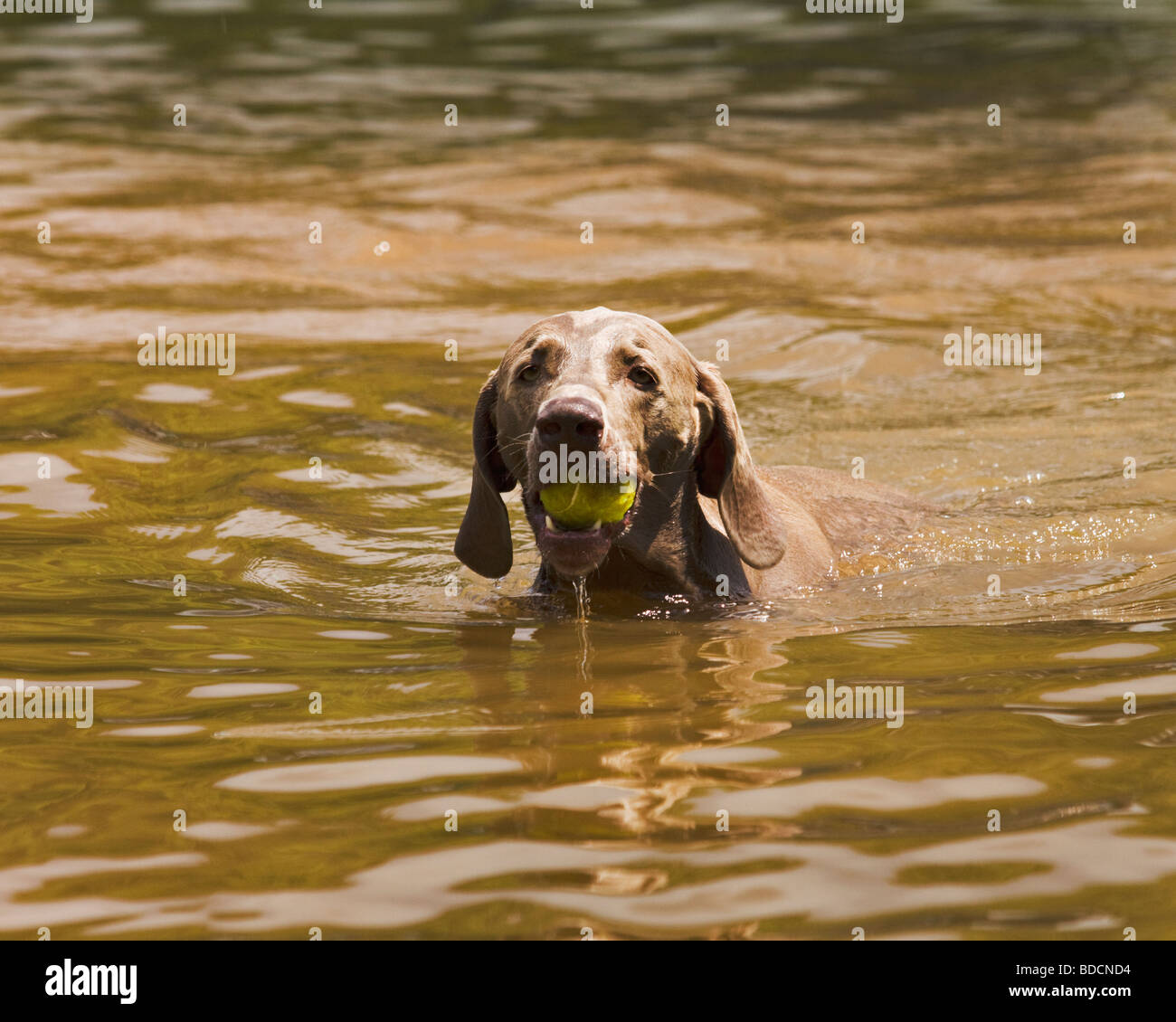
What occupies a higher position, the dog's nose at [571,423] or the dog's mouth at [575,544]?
the dog's nose at [571,423]

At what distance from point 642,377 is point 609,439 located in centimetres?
52

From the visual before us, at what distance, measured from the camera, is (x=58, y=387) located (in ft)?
35.5

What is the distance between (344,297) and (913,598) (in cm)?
799

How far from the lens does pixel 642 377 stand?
6281mm

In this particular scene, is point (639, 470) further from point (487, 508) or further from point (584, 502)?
point (487, 508)

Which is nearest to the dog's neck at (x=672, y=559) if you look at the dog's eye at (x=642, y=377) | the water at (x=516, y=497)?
the water at (x=516, y=497)

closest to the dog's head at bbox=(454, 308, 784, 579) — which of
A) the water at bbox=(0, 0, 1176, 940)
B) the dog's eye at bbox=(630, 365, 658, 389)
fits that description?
the dog's eye at bbox=(630, 365, 658, 389)

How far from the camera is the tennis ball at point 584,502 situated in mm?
5906

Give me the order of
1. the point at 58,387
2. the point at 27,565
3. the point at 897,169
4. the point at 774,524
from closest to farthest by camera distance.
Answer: the point at 774,524 < the point at 27,565 < the point at 58,387 < the point at 897,169

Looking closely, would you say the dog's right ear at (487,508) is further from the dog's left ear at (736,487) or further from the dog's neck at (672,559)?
the dog's left ear at (736,487)

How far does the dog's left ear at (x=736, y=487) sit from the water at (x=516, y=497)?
0.94 feet

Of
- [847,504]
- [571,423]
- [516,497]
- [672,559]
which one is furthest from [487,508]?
[516,497]

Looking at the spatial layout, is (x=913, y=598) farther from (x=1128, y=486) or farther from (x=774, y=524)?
(x=1128, y=486)
